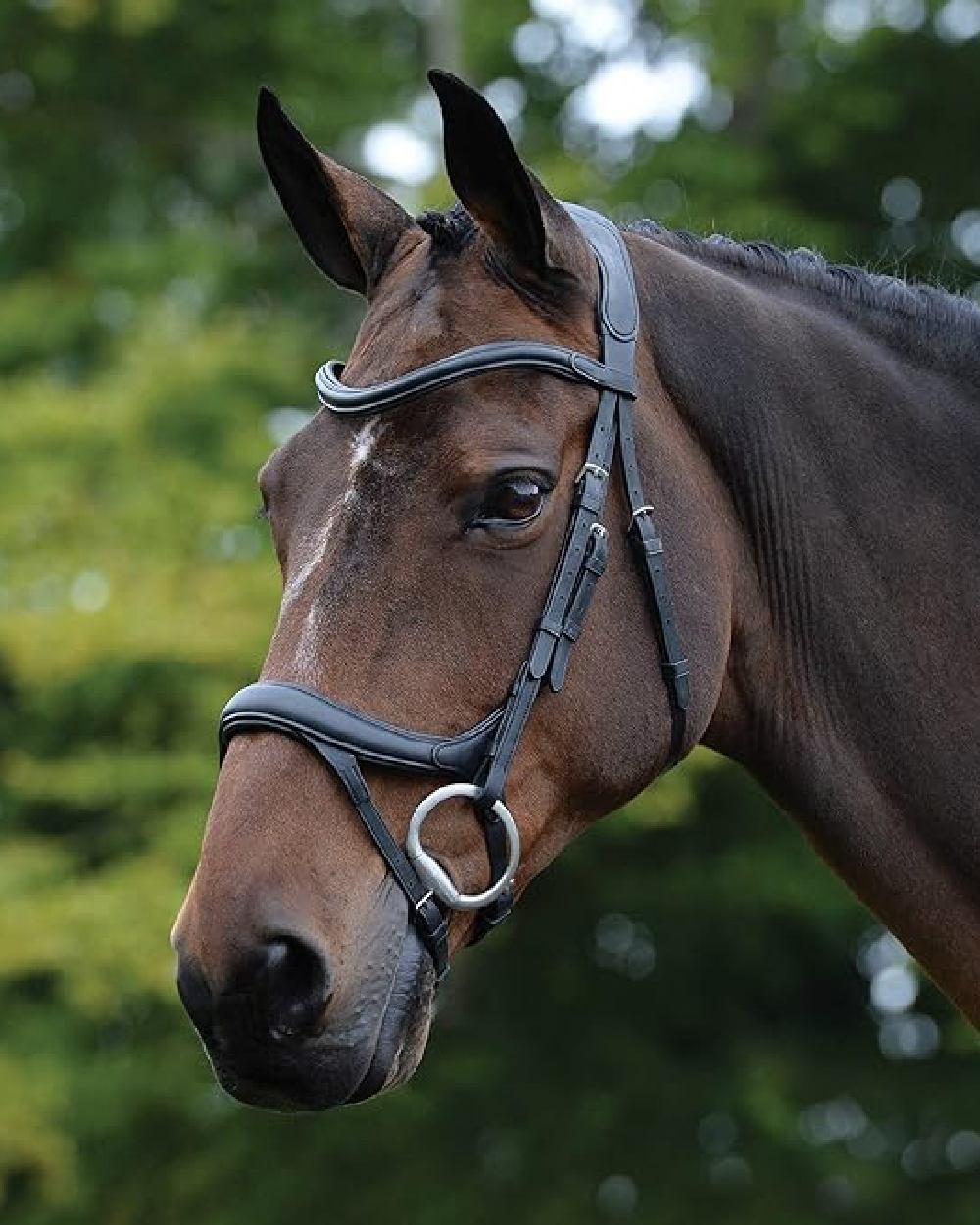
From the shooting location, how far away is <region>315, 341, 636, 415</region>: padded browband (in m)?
3.17

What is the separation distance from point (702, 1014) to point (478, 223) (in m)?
13.2

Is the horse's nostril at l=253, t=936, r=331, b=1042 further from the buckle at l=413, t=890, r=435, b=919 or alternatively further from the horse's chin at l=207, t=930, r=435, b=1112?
the buckle at l=413, t=890, r=435, b=919

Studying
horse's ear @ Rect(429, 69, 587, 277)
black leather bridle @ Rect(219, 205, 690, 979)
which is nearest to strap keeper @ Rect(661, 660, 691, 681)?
black leather bridle @ Rect(219, 205, 690, 979)

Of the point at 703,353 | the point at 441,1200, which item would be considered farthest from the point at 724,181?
the point at 703,353

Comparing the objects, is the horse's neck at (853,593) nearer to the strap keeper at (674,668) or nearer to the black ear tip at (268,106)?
the strap keeper at (674,668)

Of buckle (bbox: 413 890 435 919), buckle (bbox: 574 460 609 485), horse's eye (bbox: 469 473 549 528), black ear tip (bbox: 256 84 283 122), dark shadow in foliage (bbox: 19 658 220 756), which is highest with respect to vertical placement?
black ear tip (bbox: 256 84 283 122)

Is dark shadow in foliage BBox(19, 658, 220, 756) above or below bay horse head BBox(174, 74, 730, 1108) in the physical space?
below

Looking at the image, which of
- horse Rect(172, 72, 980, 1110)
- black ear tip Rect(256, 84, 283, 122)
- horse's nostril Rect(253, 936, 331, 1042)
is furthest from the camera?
black ear tip Rect(256, 84, 283, 122)

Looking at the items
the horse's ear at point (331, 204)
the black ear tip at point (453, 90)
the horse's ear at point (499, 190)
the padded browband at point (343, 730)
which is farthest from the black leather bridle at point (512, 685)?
the black ear tip at point (453, 90)

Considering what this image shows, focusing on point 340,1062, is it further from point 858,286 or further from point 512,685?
point 858,286

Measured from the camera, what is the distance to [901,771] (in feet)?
11.2

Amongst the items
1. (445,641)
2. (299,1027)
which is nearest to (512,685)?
(445,641)

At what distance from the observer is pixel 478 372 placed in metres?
3.20

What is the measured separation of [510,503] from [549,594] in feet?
0.57
